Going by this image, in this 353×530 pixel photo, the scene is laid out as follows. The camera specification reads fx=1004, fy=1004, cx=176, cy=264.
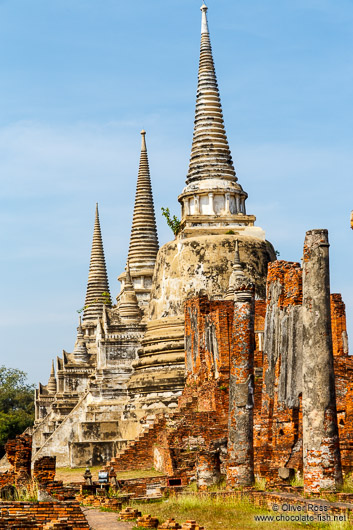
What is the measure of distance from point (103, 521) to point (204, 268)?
1678 cm

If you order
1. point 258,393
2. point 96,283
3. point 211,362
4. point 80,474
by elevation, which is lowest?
point 80,474

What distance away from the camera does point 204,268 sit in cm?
3172

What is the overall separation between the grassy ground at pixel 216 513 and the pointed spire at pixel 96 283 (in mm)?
37671

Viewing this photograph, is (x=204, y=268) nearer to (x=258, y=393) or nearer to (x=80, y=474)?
(x=80, y=474)

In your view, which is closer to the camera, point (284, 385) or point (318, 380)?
point (318, 380)

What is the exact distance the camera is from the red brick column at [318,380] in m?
15.0

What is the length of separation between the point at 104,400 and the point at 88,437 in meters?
2.94

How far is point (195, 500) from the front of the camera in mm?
16281

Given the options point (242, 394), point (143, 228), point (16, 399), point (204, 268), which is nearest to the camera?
point (242, 394)

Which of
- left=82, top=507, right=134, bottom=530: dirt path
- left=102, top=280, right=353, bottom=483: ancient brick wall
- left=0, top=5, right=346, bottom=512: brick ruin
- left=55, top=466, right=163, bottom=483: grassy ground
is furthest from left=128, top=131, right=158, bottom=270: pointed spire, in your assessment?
left=82, top=507, right=134, bottom=530: dirt path

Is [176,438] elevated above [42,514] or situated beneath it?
elevated above

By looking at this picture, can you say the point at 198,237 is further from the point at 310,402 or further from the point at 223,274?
the point at 310,402

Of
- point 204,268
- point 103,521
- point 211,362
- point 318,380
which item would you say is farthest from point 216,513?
point 204,268

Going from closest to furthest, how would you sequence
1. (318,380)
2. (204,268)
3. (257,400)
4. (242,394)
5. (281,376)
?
(318,380), (242,394), (281,376), (257,400), (204,268)
